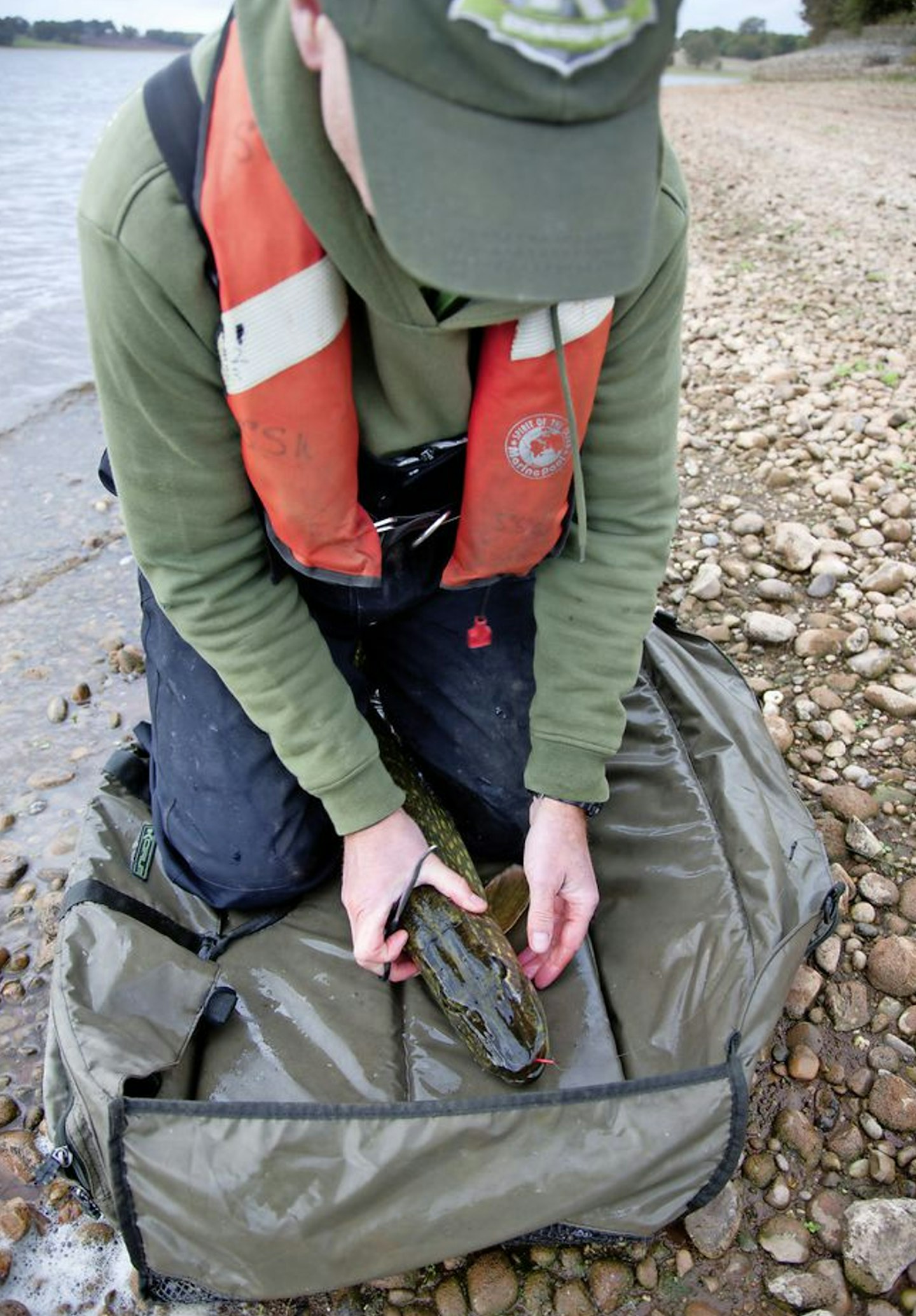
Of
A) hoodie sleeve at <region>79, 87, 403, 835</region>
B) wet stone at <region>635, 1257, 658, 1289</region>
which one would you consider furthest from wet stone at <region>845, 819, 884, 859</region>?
hoodie sleeve at <region>79, 87, 403, 835</region>

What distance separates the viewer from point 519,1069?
228cm

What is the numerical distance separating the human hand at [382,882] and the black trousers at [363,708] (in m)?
0.29

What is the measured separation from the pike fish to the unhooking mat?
9cm

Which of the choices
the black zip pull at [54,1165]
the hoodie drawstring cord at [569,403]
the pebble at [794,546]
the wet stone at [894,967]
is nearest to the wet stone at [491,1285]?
the black zip pull at [54,1165]

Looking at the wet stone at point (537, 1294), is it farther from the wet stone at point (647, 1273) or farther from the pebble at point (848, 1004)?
the pebble at point (848, 1004)

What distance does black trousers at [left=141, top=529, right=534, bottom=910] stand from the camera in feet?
8.64

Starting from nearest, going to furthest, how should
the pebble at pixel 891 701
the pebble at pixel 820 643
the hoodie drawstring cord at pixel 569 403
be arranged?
the hoodie drawstring cord at pixel 569 403 < the pebble at pixel 891 701 < the pebble at pixel 820 643

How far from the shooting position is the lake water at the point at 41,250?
22.0 feet

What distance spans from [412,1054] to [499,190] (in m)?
1.89

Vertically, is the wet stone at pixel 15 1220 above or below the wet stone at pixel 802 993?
below

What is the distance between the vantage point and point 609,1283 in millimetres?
2137

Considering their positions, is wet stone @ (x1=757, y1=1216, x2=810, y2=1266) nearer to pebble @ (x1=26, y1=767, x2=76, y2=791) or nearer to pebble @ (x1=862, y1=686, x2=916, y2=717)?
pebble @ (x1=862, y1=686, x2=916, y2=717)

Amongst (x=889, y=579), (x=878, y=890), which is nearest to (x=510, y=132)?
(x=878, y=890)

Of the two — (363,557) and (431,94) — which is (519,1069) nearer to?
(363,557)
